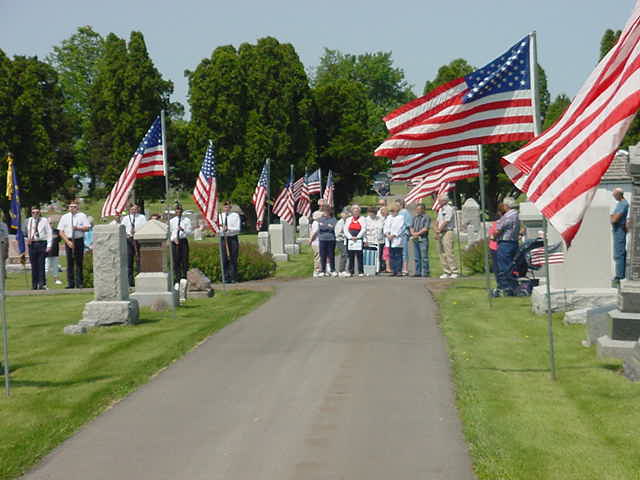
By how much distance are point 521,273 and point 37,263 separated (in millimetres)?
12128

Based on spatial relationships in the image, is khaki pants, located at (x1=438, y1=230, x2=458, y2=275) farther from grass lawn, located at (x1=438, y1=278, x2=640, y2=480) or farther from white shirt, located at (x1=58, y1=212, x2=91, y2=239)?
grass lawn, located at (x1=438, y1=278, x2=640, y2=480)

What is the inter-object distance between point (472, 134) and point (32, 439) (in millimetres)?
6164

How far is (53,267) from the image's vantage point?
90.0 feet

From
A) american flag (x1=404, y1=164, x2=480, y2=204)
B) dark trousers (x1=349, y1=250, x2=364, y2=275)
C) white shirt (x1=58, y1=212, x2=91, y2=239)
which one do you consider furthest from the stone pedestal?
dark trousers (x1=349, y1=250, x2=364, y2=275)

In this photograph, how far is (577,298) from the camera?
15.2 meters

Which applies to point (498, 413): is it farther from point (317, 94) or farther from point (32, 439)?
point (317, 94)

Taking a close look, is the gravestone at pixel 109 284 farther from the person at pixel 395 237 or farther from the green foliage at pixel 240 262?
the person at pixel 395 237

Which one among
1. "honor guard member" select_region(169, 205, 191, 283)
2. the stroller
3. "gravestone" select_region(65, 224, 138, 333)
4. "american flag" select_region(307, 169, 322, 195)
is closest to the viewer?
"gravestone" select_region(65, 224, 138, 333)

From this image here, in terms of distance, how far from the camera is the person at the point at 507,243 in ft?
61.0

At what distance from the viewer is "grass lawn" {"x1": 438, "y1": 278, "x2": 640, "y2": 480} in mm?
7172

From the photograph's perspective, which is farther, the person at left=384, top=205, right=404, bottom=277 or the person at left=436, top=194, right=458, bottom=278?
the person at left=384, top=205, right=404, bottom=277

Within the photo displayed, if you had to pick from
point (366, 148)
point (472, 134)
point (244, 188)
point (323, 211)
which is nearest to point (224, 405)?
point (472, 134)

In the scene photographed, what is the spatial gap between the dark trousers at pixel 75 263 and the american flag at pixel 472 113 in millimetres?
12958

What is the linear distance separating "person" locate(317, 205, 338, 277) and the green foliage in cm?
138
